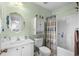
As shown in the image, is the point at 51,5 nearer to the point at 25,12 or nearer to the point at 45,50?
the point at 25,12

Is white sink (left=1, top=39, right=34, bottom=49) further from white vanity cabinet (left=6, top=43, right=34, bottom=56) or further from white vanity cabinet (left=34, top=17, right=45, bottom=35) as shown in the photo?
white vanity cabinet (left=34, top=17, right=45, bottom=35)

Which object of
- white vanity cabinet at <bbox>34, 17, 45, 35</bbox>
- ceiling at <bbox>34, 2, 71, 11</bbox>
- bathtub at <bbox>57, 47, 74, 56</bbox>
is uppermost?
ceiling at <bbox>34, 2, 71, 11</bbox>

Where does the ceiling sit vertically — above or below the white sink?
above

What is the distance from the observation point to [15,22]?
157 cm

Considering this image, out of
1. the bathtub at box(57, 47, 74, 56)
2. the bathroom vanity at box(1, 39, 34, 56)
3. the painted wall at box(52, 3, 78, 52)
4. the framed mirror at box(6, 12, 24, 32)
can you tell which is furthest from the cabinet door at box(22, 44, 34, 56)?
the painted wall at box(52, 3, 78, 52)

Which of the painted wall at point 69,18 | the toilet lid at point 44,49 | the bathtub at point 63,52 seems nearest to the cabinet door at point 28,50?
the toilet lid at point 44,49

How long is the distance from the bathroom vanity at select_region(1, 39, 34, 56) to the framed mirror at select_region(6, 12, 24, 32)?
21cm

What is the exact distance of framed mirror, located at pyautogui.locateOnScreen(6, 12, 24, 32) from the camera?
154 cm

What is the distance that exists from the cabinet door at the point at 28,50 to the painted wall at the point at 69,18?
0.54m

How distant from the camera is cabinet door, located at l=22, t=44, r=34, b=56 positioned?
156cm

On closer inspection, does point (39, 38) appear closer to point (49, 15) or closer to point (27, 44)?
point (27, 44)

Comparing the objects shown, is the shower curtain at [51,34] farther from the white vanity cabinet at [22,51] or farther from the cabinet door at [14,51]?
the cabinet door at [14,51]

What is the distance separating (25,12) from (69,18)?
663 mm

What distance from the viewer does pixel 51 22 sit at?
5.23 ft
